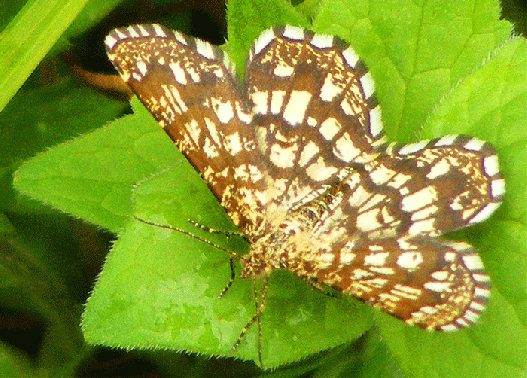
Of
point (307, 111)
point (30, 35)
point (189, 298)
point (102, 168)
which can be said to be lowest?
point (189, 298)

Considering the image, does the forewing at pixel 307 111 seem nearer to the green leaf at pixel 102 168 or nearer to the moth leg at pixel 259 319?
the moth leg at pixel 259 319

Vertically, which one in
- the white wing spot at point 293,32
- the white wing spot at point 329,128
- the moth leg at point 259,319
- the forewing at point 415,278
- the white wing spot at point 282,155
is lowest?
the moth leg at point 259,319

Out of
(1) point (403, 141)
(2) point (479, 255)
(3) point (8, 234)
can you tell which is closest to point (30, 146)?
(3) point (8, 234)

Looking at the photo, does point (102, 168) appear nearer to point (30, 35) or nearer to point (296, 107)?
point (30, 35)

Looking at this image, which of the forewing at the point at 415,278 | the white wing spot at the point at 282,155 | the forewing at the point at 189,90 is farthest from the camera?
the white wing spot at the point at 282,155

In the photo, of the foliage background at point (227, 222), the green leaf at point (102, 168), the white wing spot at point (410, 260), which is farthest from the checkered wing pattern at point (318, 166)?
the green leaf at point (102, 168)

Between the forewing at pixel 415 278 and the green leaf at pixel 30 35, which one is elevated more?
the green leaf at pixel 30 35

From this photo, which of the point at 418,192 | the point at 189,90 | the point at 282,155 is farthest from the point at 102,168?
the point at 418,192
